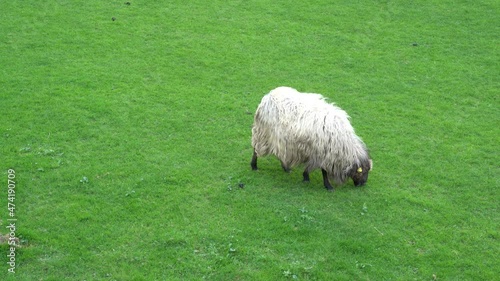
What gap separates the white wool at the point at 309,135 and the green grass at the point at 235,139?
59cm

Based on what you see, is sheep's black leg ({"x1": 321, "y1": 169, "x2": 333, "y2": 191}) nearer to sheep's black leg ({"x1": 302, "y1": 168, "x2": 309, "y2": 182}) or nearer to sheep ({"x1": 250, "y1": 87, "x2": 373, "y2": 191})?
sheep ({"x1": 250, "y1": 87, "x2": 373, "y2": 191})

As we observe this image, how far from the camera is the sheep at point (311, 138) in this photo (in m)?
10.3

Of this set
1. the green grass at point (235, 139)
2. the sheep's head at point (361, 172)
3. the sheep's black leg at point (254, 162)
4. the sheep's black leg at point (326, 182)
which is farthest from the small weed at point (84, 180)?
the sheep's head at point (361, 172)

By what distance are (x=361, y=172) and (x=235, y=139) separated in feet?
9.98

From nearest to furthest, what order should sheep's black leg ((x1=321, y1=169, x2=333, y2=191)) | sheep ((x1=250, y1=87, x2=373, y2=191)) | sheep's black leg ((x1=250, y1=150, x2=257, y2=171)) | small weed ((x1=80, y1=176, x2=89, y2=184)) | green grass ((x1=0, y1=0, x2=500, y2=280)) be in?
green grass ((x1=0, y1=0, x2=500, y2=280)), sheep ((x1=250, y1=87, x2=373, y2=191)), small weed ((x1=80, y1=176, x2=89, y2=184)), sheep's black leg ((x1=321, y1=169, x2=333, y2=191)), sheep's black leg ((x1=250, y1=150, x2=257, y2=171))

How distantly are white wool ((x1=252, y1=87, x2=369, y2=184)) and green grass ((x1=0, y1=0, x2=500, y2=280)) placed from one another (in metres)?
0.59

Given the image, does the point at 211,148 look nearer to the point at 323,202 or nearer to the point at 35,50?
the point at 323,202

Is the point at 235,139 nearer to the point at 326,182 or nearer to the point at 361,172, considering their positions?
the point at 326,182

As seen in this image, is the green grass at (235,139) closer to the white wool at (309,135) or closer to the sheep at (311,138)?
the sheep at (311,138)

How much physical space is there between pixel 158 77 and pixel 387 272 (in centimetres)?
828

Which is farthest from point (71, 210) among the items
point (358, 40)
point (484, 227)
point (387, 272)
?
point (358, 40)

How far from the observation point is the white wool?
33.7ft

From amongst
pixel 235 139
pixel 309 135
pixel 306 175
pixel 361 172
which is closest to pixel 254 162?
pixel 306 175

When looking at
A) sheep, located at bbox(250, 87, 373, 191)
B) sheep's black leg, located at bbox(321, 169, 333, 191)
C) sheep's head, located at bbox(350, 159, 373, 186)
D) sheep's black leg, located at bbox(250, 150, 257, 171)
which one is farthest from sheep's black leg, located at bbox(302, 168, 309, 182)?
sheep's black leg, located at bbox(250, 150, 257, 171)
